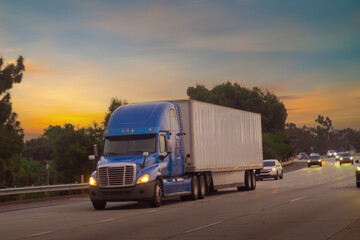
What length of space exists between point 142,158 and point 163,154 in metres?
1.19

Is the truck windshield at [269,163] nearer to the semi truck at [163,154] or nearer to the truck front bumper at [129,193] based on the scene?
the semi truck at [163,154]

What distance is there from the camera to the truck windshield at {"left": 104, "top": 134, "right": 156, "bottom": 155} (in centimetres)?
2347

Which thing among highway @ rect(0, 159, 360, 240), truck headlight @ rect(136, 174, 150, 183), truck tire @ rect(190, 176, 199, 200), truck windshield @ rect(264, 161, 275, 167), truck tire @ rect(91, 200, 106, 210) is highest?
truck windshield @ rect(264, 161, 275, 167)

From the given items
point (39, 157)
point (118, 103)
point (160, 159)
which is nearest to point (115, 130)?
point (160, 159)

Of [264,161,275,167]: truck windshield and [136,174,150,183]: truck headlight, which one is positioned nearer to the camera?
[136,174,150,183]: truck headlight

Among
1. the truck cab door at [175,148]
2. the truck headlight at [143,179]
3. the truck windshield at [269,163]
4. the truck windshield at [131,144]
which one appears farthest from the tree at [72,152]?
the truck headlight at [143,179]

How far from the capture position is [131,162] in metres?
22.4

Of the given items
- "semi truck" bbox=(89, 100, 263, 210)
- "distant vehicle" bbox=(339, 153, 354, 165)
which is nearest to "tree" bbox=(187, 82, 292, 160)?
"distant vehicle" bbox=(339, 153, 354, 165)

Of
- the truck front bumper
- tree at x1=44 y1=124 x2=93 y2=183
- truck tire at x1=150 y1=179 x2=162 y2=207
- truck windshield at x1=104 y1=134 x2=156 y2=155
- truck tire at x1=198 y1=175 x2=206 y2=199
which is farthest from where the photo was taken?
tree at x1=44 y1=124 x2=93 y2=183

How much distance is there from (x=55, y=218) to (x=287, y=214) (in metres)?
7.02

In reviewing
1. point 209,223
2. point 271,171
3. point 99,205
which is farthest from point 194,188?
point 271,171

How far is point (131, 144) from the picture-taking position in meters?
23.6

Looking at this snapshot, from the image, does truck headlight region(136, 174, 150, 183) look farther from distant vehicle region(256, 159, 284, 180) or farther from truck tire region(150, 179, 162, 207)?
distant vehicle region(256, 159, 284, 180)

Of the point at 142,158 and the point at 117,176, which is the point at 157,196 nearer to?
the point at 142,158
